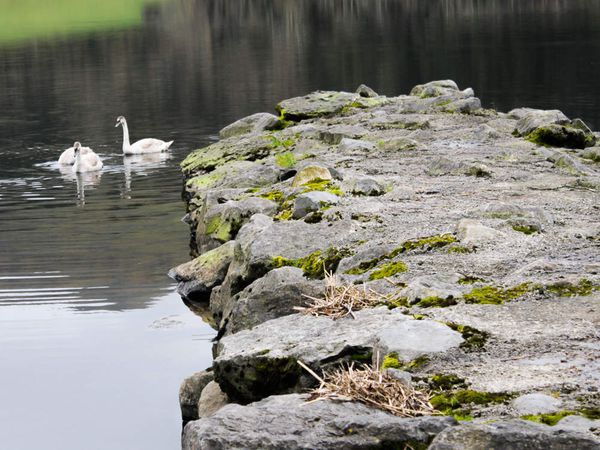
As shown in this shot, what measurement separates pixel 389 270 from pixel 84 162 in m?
20.9

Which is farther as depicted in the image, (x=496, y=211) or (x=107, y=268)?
(x=107, y=268)

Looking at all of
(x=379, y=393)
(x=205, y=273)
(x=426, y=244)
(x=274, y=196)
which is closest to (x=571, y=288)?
(x=426, y=244)

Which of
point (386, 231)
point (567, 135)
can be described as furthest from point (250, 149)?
point (386, 231)

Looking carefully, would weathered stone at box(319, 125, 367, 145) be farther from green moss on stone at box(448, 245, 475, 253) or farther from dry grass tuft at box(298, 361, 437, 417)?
dry grass tuft at box(298, 361, 437, 417)

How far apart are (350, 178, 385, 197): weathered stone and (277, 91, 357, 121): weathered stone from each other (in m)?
11.9

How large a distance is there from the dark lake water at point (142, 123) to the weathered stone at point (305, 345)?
241 cm

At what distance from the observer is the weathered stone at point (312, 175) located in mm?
17031

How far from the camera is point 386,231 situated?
13133 millimetres

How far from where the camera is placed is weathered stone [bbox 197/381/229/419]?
408 inches

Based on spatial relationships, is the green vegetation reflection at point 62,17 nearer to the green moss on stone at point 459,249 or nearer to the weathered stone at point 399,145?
the weathered stone at point 399,145

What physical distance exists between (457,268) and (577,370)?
2918 mm

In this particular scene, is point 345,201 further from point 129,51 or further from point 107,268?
point 129,51

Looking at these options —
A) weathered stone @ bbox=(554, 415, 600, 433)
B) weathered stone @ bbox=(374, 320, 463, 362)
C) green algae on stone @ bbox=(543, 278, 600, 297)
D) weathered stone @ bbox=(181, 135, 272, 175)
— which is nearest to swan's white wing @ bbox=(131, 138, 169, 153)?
weathered stone @ bbox=(181, 135, 272, 175)

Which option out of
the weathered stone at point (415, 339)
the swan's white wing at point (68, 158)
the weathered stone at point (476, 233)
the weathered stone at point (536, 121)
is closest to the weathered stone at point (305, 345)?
the weathered stone at point (415, 339)
